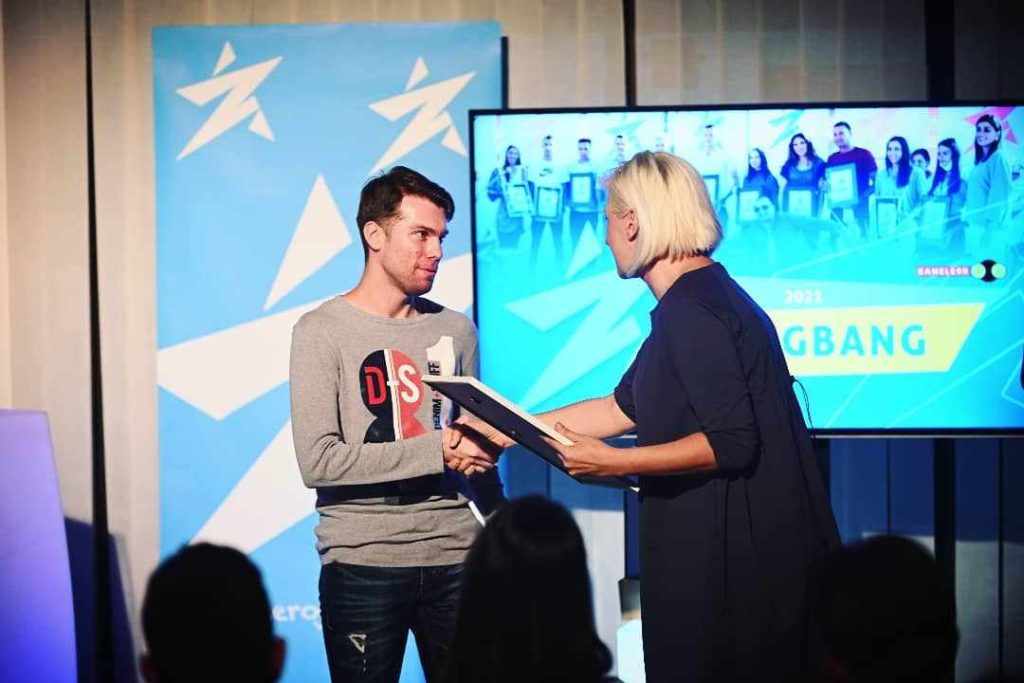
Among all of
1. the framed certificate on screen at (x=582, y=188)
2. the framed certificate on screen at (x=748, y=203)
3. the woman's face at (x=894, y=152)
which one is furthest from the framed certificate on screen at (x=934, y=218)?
the framed certificate on screen at (x=582, y=188)

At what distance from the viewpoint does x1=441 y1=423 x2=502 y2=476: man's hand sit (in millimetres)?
2486

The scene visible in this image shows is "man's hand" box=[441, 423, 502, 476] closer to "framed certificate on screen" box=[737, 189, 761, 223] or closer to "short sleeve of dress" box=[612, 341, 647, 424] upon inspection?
"short sleeve of dress" box=[612, 341, 647, 424]

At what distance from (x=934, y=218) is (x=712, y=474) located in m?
1.85

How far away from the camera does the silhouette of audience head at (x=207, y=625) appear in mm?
1511

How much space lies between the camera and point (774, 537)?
213 centimetres

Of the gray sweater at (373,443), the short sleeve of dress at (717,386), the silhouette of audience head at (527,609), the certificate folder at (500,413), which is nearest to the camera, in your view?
the silhouette of audience head at (527,609)

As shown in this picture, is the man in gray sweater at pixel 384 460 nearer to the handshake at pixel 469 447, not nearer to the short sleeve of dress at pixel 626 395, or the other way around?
the handshake at pixel 469 447

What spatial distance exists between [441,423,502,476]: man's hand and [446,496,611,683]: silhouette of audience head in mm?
770

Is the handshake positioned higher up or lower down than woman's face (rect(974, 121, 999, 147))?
lower down

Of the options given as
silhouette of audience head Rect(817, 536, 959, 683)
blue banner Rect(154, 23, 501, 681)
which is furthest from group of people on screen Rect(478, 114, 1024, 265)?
silhouette of audience head Rect(817, 536, 959, 683)

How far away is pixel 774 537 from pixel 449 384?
68cm

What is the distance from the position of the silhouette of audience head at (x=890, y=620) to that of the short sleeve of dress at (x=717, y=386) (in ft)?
1.89

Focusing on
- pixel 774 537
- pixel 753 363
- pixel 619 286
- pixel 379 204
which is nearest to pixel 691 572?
pixel 774 537

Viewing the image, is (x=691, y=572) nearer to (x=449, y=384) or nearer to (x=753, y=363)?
(x=753, y=363)
